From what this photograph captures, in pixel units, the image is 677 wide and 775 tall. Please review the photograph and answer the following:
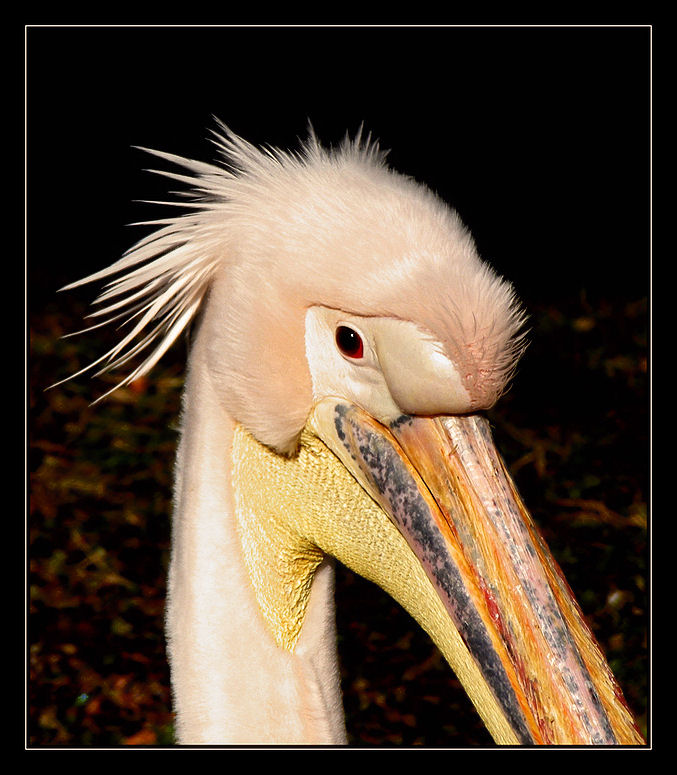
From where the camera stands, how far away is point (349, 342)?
1.48m

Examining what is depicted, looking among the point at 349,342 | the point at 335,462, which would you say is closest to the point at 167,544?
the point at 335,462

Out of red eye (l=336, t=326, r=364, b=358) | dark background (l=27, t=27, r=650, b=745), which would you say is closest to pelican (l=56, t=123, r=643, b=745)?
red eye (l=336, t=326, r=364, b=358)

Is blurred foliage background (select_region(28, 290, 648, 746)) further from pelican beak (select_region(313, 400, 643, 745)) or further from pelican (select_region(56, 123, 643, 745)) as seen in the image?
pelican beak (select_region(313, 400, 643, 745))

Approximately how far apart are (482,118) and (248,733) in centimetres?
502

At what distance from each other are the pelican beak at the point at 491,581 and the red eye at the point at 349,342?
10cm

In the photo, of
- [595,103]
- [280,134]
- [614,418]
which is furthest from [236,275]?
[595,103]

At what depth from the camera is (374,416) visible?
4.95 feet

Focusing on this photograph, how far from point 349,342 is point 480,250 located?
4.07 m

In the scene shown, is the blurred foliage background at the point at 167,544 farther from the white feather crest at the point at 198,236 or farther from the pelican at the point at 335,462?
the white feather crest at the point at 198,236

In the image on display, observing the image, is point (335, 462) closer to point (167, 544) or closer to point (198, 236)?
point (198, 236)

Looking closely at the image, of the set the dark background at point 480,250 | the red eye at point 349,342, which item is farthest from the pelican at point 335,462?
the dark background at point 480,250

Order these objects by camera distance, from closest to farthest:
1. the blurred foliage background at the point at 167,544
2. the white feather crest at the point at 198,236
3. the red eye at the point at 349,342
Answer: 1. the red eye at the point at 349,342
2. the white feather crest at the point at 198,236
3. the blurred foliage background at the point at 167,544

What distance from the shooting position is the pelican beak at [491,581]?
1.34 metres

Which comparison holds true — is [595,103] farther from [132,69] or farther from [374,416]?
[374,416]
